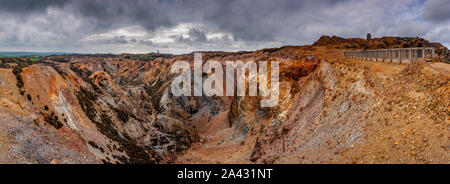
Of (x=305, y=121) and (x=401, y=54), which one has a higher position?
(x=401, y=54)

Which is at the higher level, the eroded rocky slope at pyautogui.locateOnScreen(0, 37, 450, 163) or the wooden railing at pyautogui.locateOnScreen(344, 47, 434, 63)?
the wooden railing at pyautogui.locateOnScreen(344, 47, 434, 63)

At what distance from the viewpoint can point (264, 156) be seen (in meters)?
18.0

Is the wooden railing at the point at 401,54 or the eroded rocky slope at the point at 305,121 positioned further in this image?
the wooden railing at the point at 401,54

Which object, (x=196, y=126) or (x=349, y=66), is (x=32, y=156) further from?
(x=196, y=126)

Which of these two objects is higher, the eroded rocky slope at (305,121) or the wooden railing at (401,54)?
the wooden railing at (401,54)

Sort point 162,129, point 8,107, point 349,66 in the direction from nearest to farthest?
1. point 8,107
2. point 349,66
3. point 162,129

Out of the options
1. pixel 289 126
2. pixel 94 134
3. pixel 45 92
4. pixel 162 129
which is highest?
pixel 45 92

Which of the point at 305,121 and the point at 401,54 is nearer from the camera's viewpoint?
the point at 401,54

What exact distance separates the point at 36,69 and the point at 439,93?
124ft

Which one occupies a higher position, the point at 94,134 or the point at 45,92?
the point at 45,92

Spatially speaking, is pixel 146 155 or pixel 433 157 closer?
pixel 433 157

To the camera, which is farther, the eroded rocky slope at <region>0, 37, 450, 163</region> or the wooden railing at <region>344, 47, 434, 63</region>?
the wooden railing at <region>344, 47, 434, 63</region>
